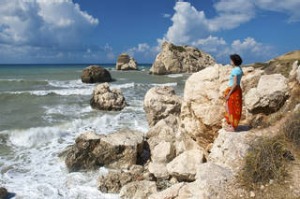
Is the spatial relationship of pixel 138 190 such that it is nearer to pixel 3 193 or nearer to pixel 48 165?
pixel 3 193

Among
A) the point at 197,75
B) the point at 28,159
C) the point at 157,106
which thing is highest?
the point at 197,75

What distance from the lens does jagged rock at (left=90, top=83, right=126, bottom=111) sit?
78.0ft

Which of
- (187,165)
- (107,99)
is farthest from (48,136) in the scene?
(187,165)

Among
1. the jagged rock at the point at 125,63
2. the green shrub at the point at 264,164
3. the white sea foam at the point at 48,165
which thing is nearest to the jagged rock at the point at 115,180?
the white sea foam at the point at 48,165

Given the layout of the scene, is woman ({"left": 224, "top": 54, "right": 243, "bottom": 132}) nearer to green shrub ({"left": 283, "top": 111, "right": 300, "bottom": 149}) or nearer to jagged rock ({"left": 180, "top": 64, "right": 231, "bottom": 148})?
jagged rock ({"left": 180, "top": 64, "right": 231, "bottom": 148})

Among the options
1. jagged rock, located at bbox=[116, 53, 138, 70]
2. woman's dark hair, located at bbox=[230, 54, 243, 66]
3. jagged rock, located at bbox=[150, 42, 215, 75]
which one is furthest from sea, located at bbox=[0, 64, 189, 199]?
jagged rock, located at bbox=[116, 53, 138, 70]

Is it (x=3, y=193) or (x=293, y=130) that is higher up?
(x=293, y=130)

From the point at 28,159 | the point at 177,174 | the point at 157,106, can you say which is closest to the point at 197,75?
the point at 177,174

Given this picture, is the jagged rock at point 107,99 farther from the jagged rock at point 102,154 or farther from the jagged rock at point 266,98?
the jagged rock at point 266,98

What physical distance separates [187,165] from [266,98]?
9.41 feet

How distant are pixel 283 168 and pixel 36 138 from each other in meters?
12.9

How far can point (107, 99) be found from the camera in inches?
950

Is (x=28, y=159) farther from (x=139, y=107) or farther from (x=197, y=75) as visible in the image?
(x=139, y=107)

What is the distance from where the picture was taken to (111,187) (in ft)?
35.2
